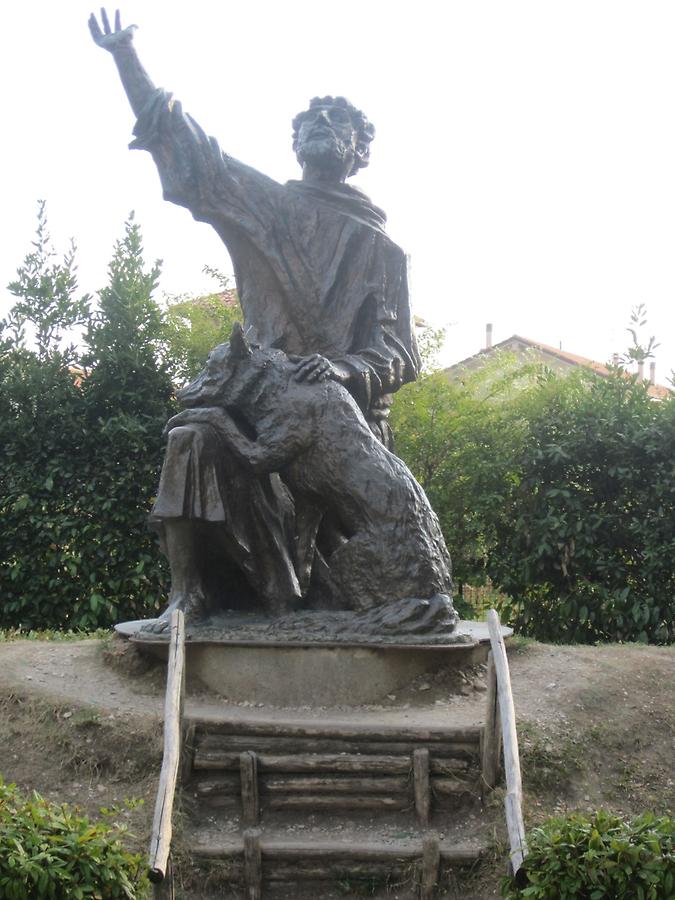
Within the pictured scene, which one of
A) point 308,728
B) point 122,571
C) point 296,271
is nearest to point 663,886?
point 308,728

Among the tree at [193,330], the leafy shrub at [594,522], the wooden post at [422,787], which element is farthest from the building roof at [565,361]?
the wooden post at [422,787]

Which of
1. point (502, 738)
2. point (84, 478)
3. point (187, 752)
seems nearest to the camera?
point (502, 738)

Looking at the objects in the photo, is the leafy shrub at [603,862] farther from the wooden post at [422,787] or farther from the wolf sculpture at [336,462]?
the wolf sculpture at [336,462]

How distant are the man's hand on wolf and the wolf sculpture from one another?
4cm

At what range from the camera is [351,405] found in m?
6.37

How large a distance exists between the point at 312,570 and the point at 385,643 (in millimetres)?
911

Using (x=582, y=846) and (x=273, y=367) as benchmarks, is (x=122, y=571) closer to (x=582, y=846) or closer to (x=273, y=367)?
(x=273, y=367)

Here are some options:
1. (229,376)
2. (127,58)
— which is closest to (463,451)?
(229,376)

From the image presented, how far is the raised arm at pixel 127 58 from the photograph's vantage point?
669cm

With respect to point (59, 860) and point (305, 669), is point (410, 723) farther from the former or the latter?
point (59, 860)

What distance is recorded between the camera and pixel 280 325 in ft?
23.4

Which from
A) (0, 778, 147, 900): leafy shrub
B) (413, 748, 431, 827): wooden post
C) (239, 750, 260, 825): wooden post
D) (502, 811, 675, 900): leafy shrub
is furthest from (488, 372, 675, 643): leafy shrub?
(0, 778, 147, 900): leafy shrub

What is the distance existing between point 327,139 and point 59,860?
487 centimetres

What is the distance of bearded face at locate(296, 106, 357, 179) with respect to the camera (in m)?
7.15
